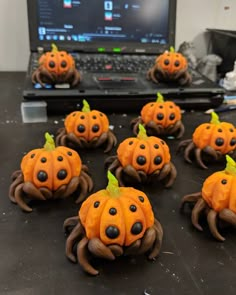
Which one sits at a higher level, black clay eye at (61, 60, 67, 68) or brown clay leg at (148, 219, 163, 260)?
black clay eye at (61, 60, 67, 68)

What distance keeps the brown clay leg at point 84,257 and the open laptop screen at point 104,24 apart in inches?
32.7

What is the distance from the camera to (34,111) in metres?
0.89

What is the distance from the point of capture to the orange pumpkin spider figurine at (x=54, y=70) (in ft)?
2.98

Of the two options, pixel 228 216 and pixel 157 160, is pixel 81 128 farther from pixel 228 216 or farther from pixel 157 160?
pixel 228 216

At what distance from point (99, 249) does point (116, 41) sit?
880mm

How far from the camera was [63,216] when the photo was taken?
57cm

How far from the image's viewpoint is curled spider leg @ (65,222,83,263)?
48cm

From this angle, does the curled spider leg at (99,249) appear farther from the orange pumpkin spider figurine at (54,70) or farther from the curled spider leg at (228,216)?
the orange pumpkin spider figurine at (54,70)

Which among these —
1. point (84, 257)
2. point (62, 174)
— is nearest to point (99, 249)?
point (84, 257)

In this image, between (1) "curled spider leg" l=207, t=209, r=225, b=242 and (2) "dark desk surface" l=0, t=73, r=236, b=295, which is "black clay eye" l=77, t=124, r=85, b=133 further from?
(1) "curled spider leg" l=207, t=209, r=225, b=242

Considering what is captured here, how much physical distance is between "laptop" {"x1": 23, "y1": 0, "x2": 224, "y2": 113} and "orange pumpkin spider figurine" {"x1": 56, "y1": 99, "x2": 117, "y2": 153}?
0.63 ft

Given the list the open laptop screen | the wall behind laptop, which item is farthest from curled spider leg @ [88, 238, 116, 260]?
the wall behind laptop

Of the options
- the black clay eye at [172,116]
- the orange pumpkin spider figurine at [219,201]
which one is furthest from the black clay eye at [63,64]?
the orange pumpkin spider figurine at [219,201]

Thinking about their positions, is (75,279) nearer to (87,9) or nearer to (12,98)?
(12,98)
